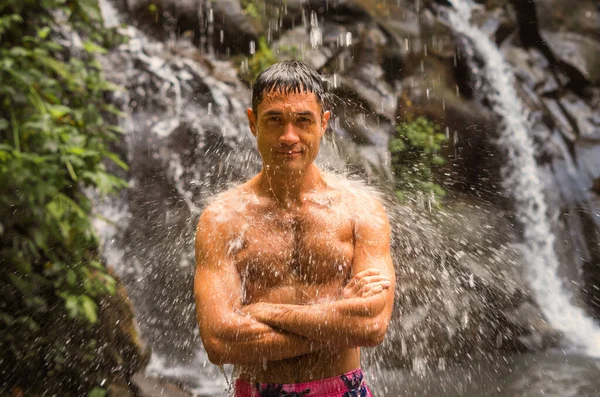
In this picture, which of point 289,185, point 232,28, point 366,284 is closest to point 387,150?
point 232,28

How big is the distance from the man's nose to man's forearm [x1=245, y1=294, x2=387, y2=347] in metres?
0.60

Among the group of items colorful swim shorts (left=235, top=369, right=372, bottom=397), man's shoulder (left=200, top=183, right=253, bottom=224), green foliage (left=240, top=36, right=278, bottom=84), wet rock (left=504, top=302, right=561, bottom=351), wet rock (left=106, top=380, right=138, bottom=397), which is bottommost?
wet rock (left=504, top=302, right=561, bottom=351)

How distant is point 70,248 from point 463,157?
519 centimetres

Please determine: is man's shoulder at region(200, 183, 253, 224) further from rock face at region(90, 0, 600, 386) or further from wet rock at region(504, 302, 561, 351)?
wet rock at region(504, 302, 561, 351)

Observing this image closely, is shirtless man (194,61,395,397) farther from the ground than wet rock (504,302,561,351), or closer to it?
farther from the ground

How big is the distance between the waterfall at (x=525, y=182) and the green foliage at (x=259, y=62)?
106 inches

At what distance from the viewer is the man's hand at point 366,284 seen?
2.02 m

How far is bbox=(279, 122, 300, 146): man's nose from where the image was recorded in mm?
2113

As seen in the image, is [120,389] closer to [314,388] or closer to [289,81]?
[314,388]

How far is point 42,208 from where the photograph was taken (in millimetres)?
3605

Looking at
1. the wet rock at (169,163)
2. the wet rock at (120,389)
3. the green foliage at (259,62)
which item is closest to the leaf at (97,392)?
the wet rock at (120,389)

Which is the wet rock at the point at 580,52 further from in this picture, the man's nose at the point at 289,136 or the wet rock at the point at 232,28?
the man's nose at the point at 289,136

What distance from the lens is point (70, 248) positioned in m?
3.90

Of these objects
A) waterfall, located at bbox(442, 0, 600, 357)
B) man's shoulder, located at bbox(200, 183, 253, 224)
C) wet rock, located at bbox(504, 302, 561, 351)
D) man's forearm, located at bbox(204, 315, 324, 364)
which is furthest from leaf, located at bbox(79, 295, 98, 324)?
waterfall, located at bbox(442, 0, 600, 357)
